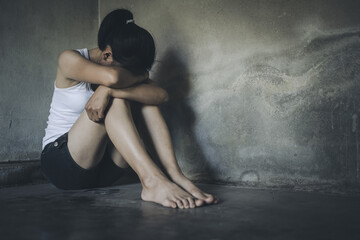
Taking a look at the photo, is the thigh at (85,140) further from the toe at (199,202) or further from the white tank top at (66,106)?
the toe at (199,202)

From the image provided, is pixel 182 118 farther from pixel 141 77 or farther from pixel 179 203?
pixel 179 203

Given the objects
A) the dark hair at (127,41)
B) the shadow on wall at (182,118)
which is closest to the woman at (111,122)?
the dark hair at (127,41)

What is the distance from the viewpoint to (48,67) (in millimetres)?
2273

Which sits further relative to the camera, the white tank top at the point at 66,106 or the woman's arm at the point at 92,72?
the white tank top at the point at 66,106

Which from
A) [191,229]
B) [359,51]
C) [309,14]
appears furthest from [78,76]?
[359,51]

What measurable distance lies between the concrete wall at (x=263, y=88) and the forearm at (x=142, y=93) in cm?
48

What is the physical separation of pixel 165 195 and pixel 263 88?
90cm

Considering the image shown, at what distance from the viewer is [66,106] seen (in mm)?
1656

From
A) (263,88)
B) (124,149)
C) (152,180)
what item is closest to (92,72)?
(124,149)

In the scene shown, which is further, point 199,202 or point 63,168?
point 63,168

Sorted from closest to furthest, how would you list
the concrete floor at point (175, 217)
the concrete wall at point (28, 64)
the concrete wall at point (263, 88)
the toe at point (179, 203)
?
the concrete floor at point (175, 217)
the toe at point (179, 203)
the concrete wall at point (263, 88)
the concrete wall at point (28, 64)

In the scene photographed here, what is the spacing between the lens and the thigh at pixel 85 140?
1.48m

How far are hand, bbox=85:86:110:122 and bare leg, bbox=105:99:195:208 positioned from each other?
36mm

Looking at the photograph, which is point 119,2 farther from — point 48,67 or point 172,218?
point 172,218
